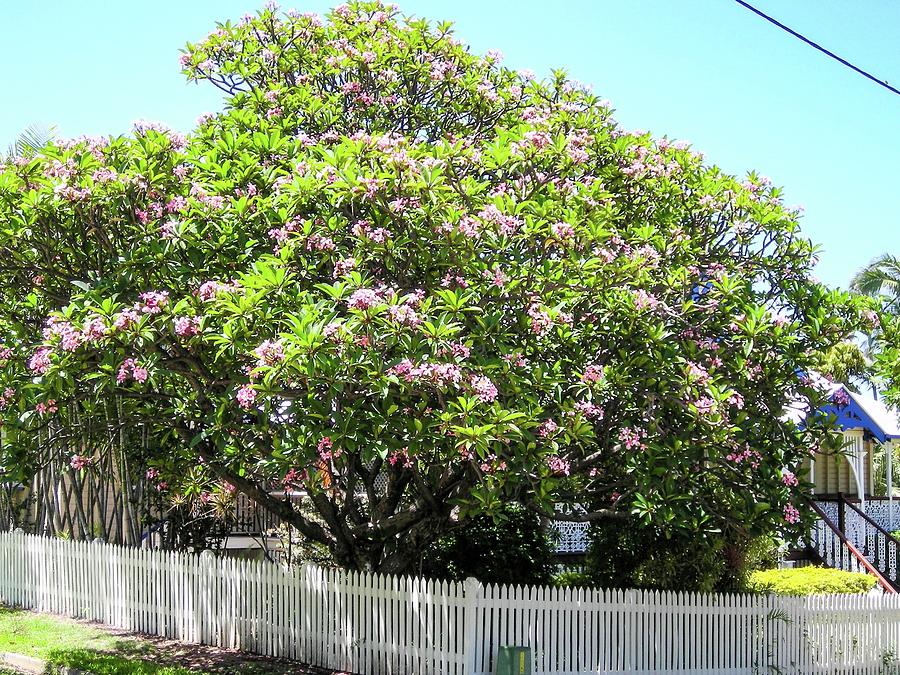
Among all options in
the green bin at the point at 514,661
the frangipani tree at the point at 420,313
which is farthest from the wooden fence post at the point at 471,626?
the frangipani tree at the point at 420,313

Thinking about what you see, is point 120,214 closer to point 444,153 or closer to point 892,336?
point 444,153

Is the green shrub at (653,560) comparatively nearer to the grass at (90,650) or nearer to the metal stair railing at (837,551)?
the metal stair railing at (837,551)

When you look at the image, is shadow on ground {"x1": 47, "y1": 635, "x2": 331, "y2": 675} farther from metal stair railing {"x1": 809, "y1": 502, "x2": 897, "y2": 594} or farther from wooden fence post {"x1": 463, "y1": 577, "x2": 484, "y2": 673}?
metal stair railing {"x1": 809, "y1": 502, "x2": 897, "y2": 594}

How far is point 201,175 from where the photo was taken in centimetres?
1029

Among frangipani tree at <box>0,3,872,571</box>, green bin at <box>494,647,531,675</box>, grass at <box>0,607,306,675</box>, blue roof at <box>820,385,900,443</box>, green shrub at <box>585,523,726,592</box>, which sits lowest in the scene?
grass at <box>0,607,306,675</box>

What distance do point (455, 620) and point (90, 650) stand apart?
14.7 ft

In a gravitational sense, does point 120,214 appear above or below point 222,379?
above

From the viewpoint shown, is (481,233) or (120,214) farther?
(120,214)

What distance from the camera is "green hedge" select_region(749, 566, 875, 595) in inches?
582

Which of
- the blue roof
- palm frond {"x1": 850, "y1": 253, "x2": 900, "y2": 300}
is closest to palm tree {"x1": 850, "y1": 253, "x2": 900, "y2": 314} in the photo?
palm frond {"x1": 850, "y1": 253, "x2": 900, "y2": 300}

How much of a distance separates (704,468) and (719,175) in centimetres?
368

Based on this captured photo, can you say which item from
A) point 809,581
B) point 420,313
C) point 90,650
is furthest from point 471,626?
point 809,581

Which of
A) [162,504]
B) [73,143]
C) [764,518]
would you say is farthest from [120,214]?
[764,518]

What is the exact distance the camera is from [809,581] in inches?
589
